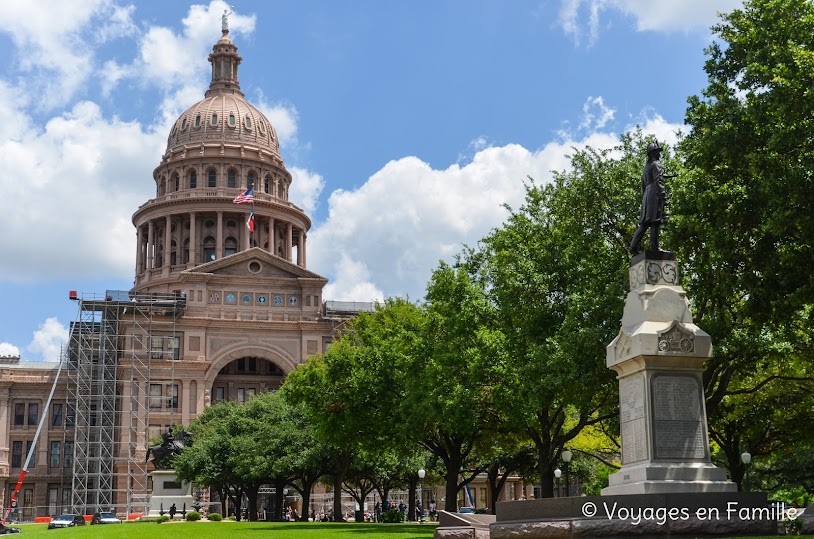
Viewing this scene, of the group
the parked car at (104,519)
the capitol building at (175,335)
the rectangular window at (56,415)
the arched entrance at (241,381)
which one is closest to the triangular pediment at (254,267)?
the capitol building at (175,335)

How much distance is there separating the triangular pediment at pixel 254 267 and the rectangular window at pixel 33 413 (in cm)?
2493

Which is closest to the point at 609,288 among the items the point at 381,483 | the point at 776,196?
the point at 776,196

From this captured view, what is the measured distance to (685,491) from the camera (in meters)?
17.2

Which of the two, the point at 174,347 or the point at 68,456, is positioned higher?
the point at 174,347

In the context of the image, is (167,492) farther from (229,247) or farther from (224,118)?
(224,118)

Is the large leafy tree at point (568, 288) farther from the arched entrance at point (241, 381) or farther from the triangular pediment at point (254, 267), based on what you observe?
the arched entrance at point (241, 381)

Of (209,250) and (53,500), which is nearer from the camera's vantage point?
(53,500)

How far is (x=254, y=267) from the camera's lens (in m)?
101

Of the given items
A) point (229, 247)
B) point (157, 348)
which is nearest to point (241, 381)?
point (157, 348)

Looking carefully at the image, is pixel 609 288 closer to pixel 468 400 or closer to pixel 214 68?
pixel 468 400

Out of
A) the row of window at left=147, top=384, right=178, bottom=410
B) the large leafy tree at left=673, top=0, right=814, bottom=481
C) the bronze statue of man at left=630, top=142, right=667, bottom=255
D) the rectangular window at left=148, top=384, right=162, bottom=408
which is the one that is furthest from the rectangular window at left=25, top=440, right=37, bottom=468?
the bronze statue of man at left=630, top=142, right=667, bottom=255

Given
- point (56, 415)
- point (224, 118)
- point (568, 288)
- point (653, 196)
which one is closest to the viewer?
point (653, 196)

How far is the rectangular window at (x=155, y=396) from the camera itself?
316 feet

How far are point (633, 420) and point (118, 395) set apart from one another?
8439 cm
